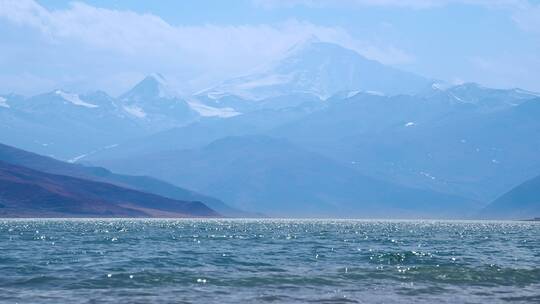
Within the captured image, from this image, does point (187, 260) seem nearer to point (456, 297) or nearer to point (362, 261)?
point (362, 261)

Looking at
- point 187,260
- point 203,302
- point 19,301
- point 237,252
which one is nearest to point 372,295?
point 203,302

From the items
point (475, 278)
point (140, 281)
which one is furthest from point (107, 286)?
point (475, 278)

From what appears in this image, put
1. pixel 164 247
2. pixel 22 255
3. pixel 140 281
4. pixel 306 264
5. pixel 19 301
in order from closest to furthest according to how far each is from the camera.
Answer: pixel 19 301 → pixel 140 281 → pixel 306 264 → pixel 22 255 → pixel 164 247

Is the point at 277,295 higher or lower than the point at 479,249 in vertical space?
lower

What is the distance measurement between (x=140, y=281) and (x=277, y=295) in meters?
10.2

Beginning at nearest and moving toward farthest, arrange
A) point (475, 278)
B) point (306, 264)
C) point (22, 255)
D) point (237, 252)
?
point (475, 278), point (306, 264), point (22, 255), point (237, 252)

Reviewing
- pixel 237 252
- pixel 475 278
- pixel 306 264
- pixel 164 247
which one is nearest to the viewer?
pixel 475 278

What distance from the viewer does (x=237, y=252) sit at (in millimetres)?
86375

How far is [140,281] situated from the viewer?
5875cm

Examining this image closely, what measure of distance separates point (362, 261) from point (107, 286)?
27219 mm

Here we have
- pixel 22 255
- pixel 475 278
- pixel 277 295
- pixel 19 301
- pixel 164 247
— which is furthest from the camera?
pixel 164 247

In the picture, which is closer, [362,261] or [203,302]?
[203,302]

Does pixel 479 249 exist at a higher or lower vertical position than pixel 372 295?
higher

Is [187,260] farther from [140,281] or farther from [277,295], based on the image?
[277,295]
